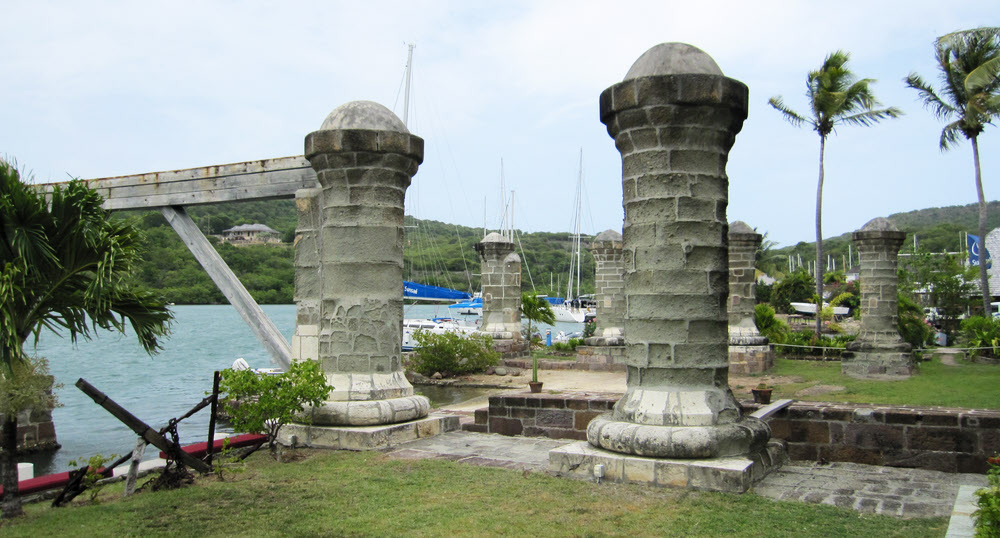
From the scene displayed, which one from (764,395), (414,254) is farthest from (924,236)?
(764,395)

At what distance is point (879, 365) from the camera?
17.9 m

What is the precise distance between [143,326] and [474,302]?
150 feet

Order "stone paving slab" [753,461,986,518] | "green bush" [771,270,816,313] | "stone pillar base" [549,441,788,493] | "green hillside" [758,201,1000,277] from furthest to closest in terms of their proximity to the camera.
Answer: "green hillside" [758,201,1000,277] < "green bush" [771,270,816,313] < "stone pillar base" [549,441,788,493] < "stone paving slab" [753,461,986,518]

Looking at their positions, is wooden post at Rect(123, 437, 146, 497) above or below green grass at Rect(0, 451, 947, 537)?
above

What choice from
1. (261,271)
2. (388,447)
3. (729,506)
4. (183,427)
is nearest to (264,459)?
(388,447)

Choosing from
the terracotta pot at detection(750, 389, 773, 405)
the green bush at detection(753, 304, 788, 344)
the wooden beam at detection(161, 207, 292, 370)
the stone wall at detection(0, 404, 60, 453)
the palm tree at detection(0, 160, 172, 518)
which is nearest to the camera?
the palm tree at detection(0, 160, 172, 518)

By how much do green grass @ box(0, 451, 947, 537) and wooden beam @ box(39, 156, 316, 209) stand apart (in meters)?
4.33

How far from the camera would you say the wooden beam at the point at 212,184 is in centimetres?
996

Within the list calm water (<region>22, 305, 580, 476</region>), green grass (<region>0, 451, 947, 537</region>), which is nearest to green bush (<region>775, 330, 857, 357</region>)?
calm water (<region>22, 305, 580, 476</region>)

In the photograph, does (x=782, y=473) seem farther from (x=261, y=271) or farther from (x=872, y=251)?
(x=261, y=271)

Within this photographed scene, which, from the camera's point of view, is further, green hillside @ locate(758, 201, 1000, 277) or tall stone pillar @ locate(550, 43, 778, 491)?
green hillside @ locate(758, 201, 1000, 277)

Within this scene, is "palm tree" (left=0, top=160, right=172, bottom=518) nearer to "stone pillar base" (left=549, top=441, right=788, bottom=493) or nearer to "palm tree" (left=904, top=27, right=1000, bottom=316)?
"stone pillar base" (left=549, top=441, right=788, bottom=493)

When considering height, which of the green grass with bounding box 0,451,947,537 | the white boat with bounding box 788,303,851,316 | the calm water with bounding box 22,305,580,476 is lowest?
the calm water with bounding box 22,305,580,476

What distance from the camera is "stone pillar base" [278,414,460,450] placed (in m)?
8.12
